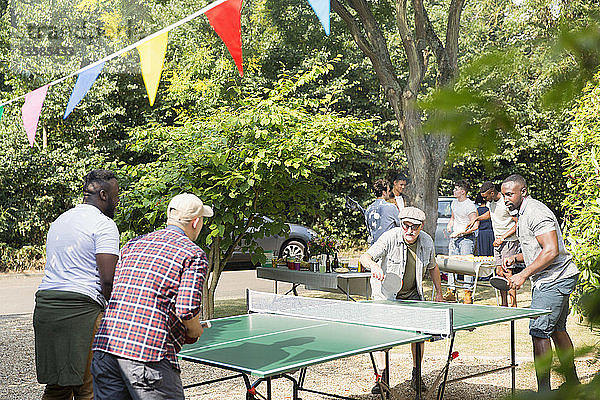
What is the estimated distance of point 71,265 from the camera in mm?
4566

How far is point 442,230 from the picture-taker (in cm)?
1617

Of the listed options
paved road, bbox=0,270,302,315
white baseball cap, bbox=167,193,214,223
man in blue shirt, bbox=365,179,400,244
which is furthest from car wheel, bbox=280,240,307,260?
white baseball cap, bbox=167,193,214,223

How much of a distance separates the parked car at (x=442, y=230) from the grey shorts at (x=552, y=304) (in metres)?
9.37

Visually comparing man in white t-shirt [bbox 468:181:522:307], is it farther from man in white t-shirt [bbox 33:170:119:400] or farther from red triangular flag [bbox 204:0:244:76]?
man in white t-shirt [bbox 33:170:119:400]

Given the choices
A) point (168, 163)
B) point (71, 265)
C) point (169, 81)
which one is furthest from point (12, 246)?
point (71, 265)

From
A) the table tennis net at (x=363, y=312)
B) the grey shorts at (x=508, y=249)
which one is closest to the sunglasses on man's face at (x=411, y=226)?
the table tennis net at (x=363, y=312)

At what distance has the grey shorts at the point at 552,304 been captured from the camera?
579cm

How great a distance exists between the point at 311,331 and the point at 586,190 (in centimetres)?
520

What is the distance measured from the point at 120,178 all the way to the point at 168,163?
0.76 meters

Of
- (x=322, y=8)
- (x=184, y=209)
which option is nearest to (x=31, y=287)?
(x=322, y=8)

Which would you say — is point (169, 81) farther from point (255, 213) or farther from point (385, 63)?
point (255, 213)

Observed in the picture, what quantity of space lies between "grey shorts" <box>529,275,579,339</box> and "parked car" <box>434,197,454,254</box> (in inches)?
369

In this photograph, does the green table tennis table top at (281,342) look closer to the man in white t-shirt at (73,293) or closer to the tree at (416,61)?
the man in white t-shirt at (73,293)

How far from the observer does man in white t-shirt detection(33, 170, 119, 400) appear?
14.9ft
